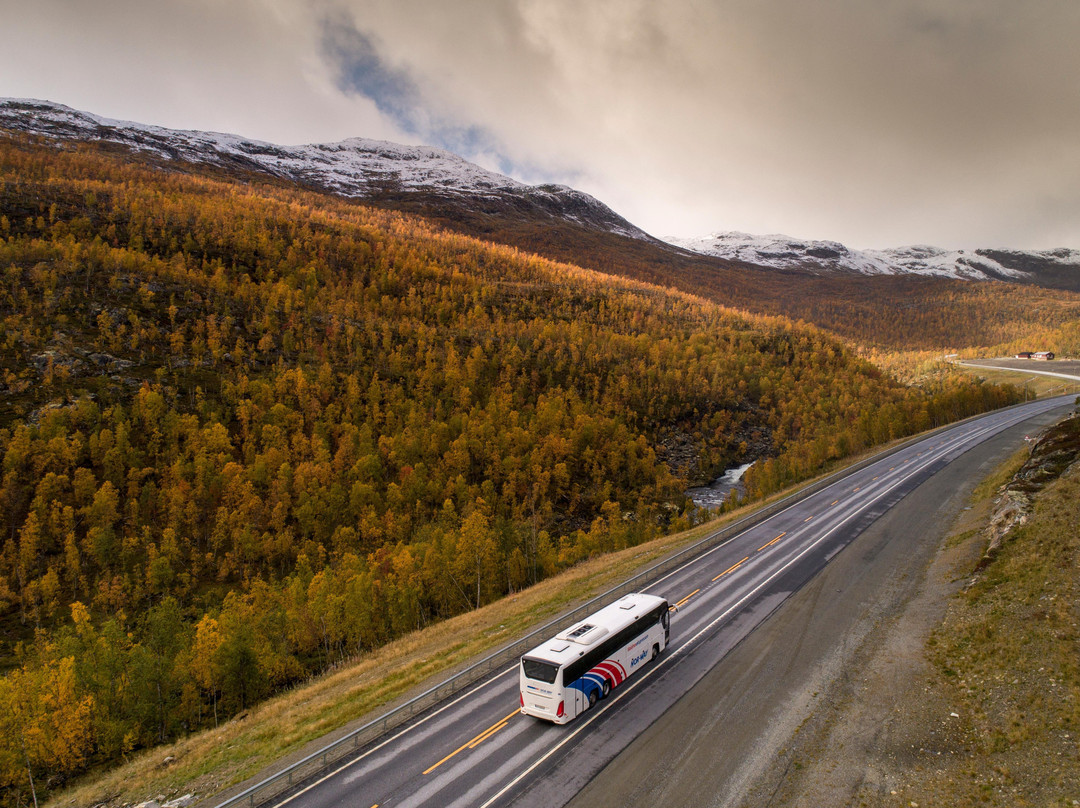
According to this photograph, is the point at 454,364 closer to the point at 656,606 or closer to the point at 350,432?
the point at 350,432

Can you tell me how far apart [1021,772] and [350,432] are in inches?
3996

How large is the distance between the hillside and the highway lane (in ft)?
108

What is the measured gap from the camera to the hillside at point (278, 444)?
173 feet

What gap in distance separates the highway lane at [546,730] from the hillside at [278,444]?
32921 mm

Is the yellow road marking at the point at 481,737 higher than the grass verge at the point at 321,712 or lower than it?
higher

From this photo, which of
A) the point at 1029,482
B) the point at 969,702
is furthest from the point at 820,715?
the point at 1029,482

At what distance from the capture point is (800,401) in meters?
156

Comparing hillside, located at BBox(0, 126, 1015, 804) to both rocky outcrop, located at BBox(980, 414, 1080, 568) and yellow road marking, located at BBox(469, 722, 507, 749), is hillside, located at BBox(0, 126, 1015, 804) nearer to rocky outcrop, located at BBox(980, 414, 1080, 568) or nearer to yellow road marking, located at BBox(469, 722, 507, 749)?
yellow road marking, located at BBox(469, 722, 507, 749)

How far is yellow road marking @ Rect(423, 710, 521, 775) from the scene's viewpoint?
65.0ft

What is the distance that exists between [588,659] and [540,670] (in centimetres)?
225

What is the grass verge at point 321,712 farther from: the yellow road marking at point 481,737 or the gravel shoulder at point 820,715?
the gravel shoulder at point 820,715

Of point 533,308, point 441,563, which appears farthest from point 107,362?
point 533,308

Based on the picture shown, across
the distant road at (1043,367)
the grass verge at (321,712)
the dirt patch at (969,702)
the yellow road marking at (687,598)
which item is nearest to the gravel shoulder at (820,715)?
the dirt patch at (969,702)

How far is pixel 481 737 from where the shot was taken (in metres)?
21.2
